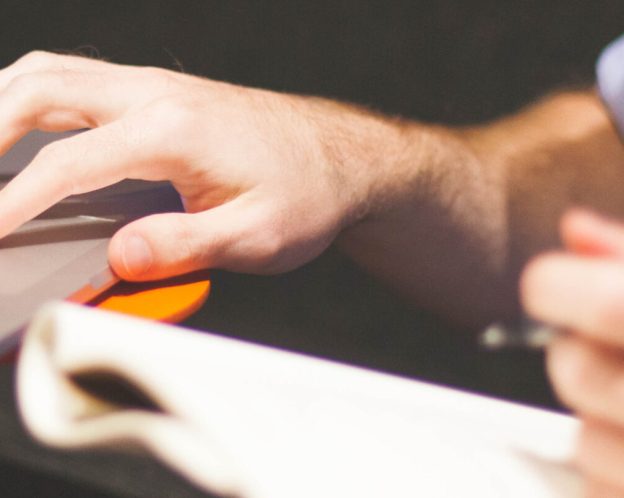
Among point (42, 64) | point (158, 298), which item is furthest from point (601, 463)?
point (42, 64)

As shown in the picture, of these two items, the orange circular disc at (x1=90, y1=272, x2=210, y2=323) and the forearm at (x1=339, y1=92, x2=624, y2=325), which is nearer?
the orange circular disc at (x1=90, y1=272, x2=210, y2=323)

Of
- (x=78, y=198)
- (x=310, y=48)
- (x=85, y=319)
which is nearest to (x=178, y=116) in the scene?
(x=78, y=198)

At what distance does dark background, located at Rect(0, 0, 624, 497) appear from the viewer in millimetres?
888

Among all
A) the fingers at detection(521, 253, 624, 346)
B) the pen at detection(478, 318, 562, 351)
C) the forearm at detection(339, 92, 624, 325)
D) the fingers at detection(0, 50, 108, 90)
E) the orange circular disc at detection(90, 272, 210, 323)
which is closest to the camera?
the fingers at detection(521, 253, 624, 346)

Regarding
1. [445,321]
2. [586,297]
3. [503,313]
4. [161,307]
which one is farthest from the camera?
[445,321]

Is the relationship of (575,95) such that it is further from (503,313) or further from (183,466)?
(183,466)

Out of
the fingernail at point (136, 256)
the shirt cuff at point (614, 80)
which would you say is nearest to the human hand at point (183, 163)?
the fingernail at point (136, 256)

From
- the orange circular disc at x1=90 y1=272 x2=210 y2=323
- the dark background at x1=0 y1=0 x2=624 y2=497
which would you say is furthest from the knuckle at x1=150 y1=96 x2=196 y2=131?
the dark background at x1=0 y1=0 x2=624 y2=497

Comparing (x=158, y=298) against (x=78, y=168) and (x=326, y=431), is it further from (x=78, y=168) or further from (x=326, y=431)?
(x=326, y=431)

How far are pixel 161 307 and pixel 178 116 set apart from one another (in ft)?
0.47

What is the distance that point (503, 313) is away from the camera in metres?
0.80

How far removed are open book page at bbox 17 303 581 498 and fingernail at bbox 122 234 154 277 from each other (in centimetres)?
21

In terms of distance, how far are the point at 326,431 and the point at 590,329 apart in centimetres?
8

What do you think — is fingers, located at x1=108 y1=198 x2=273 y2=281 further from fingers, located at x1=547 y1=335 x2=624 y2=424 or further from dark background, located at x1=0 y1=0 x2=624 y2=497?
dark background, located at x1=0 y1=0 x2=624 y2=497
